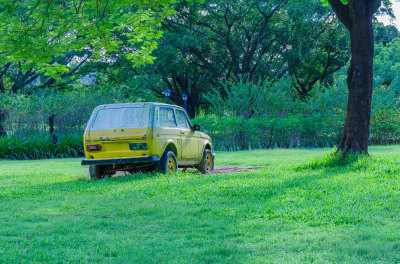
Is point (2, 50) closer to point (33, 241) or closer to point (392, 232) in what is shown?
point (33, 241)

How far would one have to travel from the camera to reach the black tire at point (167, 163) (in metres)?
10.4

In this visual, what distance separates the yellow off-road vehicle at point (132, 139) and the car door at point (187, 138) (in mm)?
260

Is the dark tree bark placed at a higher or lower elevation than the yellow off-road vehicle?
higher

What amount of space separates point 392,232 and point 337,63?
38603mm

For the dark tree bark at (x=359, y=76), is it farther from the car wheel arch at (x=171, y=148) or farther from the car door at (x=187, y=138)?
the car wheel arch at (x=171, y=148)

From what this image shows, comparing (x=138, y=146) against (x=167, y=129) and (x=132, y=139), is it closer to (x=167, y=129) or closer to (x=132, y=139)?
(x=132, y=139)

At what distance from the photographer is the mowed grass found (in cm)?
418

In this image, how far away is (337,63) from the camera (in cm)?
4106

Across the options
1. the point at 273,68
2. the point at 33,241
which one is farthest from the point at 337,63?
the point at 33,241

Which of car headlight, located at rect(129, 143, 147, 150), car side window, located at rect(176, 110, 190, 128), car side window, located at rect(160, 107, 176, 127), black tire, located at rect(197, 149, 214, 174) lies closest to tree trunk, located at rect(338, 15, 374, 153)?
black tire, located at rect(197, 149, 214, 174)

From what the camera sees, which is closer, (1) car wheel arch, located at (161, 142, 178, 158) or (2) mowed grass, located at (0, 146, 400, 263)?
(2) mowed grass, located at (0, 146, 400, 263)

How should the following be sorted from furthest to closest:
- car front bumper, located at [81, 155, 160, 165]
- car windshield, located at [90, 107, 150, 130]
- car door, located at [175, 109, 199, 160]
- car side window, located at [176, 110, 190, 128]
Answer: car side window, located at [176, 110, 190, 128], car door, located at [175, 109, 199, 160], car windshield, located at [90, 107, 150, 130], car front bumper, located at [81, 155, 160, 165]

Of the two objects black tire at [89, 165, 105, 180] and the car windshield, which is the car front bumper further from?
the car windshield

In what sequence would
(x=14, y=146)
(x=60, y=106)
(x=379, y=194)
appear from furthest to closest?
1. (x=60, y=106)
2. (x=14, y=146)
3. (x=379, y=194)
